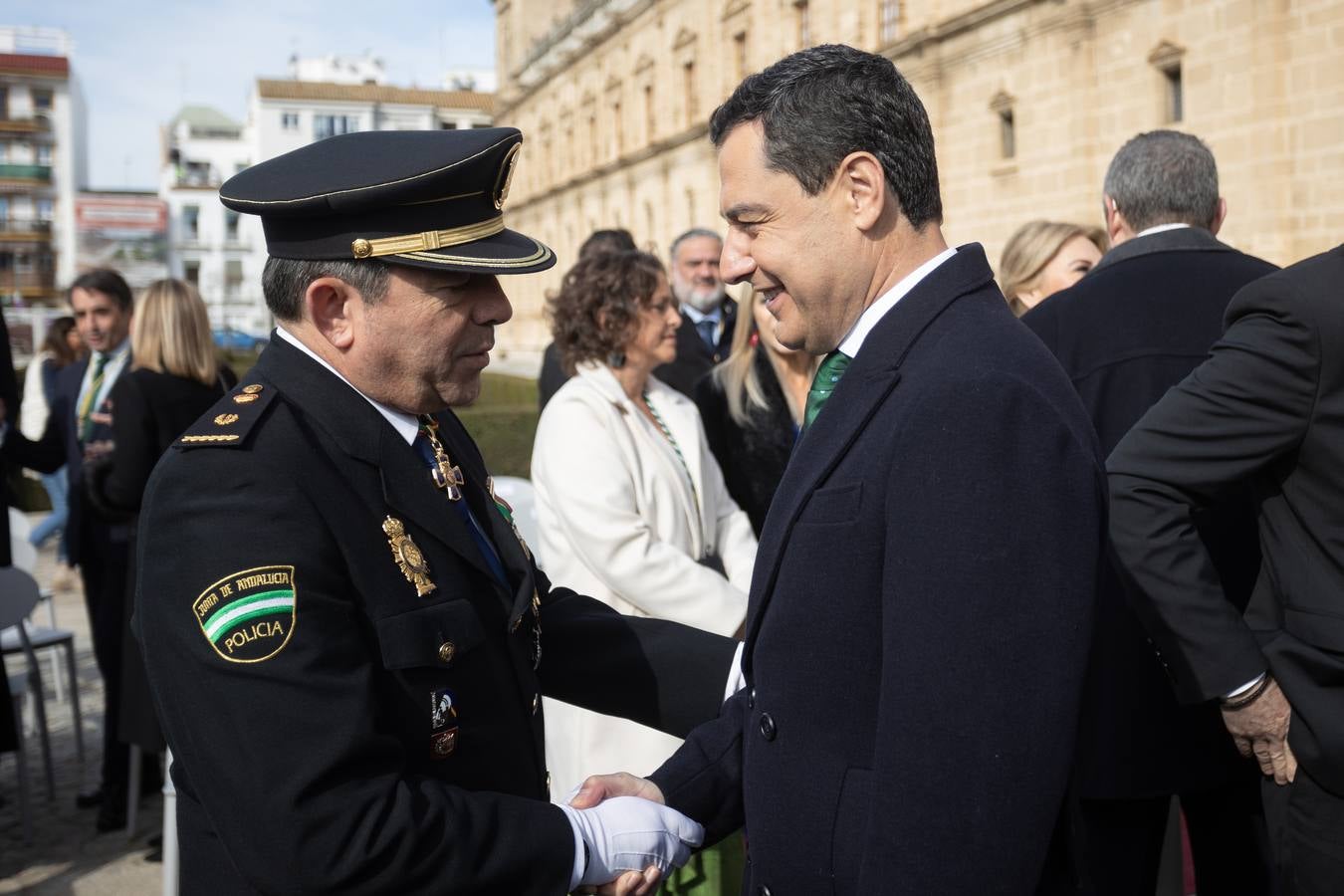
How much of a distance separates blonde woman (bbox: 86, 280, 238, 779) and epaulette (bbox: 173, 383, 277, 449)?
10.2 ft

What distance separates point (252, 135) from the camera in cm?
8888

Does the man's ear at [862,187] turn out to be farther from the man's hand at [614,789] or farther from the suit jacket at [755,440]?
the suit jacket at [755,440]

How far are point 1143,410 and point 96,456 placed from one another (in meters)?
4.23

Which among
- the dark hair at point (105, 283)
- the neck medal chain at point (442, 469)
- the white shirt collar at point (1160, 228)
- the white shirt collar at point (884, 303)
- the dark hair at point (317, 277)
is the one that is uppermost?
the dark hair at point (105, 283)

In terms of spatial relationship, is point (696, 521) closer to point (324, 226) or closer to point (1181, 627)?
point (1181, 627)

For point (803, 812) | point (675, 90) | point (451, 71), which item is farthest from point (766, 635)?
point (451, 71)

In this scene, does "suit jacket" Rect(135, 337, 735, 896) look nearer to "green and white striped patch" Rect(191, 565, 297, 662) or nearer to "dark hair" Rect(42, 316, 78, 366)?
"green and white striped patch" Rect(191, 565, 297, 662)

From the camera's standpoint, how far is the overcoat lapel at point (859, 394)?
1.81 metres

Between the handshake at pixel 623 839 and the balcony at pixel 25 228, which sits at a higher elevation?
the balcony at pixel 25 228

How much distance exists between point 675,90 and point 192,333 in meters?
37.8

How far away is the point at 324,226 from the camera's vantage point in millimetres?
1999

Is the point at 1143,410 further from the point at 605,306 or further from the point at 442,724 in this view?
the point at 442,724

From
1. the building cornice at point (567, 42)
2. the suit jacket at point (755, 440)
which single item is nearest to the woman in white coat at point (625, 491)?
the suit jacket at point (755, 440)

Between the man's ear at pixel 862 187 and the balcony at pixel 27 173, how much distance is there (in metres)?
89.3
